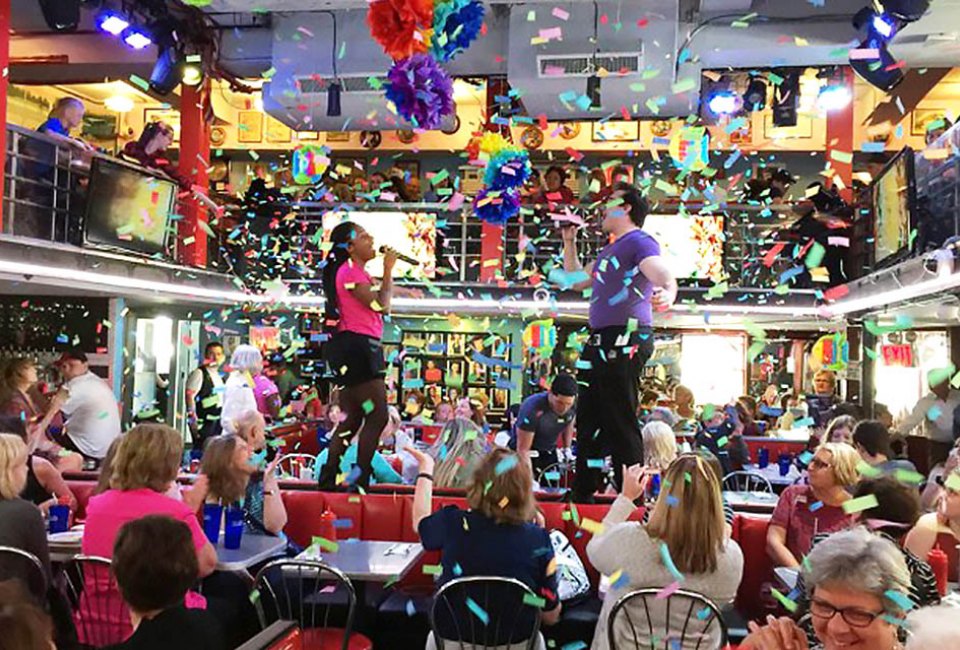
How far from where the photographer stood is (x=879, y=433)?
5.25m

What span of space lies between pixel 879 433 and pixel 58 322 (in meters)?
8.22

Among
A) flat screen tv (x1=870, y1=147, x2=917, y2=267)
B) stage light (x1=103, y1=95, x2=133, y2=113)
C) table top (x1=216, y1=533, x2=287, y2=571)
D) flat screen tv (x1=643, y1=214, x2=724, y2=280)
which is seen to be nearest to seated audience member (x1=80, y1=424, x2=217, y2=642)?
table top (x1=216, y1=533, x2=287, y2=571)

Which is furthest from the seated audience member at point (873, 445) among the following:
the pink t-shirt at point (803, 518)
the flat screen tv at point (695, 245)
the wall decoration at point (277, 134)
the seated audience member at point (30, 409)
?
the wall decoration at point (277, 134)

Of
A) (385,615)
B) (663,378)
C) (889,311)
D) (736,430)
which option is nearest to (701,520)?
(385,615)

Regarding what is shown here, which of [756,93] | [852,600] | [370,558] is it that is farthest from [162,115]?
[852,600]

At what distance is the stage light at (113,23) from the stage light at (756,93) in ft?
21.2

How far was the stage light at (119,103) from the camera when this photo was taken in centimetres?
1443

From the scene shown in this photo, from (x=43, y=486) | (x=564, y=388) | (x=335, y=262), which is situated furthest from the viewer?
(x=564, y=388)

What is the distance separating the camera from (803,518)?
431cm

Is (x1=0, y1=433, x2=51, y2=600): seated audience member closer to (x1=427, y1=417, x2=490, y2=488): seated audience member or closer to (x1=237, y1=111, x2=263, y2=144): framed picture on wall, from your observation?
(x1=427, y1=417, x2=490, y2=488): seated audience member

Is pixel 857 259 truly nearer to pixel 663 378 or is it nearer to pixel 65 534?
pixel 663 378

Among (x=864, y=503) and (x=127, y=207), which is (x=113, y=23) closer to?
(x=127, y=207)

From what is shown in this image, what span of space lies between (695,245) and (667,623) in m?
8.41

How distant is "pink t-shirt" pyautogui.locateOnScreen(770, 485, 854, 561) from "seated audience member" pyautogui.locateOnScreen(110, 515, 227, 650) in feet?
9.21
